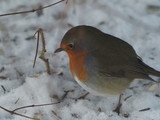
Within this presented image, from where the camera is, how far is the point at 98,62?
3234mm

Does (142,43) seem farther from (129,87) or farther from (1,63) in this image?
(1,63)

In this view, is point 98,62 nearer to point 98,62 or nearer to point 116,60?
point 98,62

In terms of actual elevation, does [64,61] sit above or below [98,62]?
below

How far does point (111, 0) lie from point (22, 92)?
1.64 meters

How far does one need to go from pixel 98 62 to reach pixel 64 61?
77 cm

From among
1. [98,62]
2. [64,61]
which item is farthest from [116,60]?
[64,61]

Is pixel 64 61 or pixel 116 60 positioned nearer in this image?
pixel 116 60

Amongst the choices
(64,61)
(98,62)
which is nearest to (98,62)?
(98,62)

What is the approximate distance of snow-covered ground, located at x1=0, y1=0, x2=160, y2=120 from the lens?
338 centimetres

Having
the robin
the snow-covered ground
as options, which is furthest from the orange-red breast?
the snow-covered ground

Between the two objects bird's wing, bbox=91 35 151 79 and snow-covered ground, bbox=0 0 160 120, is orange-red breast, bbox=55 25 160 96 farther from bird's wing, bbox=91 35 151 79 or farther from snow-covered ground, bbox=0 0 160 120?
snow-covered ground, bbox=0 0 160 120

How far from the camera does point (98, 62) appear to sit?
323cm

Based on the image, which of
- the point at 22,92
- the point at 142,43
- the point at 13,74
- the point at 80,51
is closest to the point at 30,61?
the point at 13,74

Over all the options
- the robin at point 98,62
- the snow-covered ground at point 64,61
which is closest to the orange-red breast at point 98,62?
the robin at point 98,62
